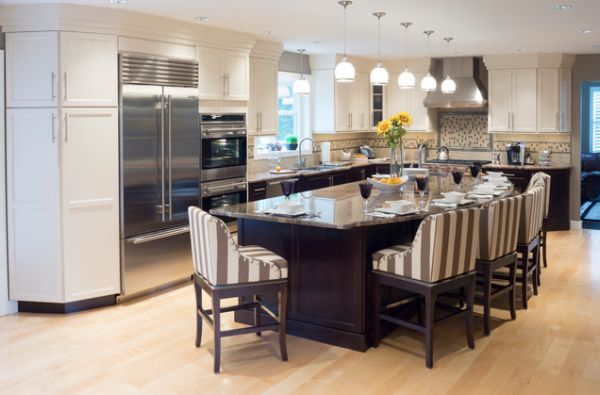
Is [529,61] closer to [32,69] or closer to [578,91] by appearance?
[578,91]

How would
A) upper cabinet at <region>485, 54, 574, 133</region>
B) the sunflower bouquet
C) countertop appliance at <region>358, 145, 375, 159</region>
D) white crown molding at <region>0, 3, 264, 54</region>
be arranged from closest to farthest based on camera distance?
white crown molding at <region>0, 3, 264, 54</region>, the sunflower bouquet, upper cabinet at <region>485, 54, 574, 133</region>, countertop appliance at <region>358, 145, 375, 159</region>

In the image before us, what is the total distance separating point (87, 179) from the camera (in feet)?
16.6

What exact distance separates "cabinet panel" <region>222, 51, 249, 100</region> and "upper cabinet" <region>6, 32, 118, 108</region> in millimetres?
1613

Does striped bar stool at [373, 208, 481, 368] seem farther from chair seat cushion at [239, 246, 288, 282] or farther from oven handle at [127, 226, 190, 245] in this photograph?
oven handle at [127, 226, 190, 245]

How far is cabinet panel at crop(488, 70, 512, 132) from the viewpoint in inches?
350

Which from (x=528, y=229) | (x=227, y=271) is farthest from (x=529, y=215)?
(x=227, y=271)

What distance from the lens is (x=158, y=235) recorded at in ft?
18.3

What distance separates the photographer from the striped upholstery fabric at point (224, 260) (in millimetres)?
3770

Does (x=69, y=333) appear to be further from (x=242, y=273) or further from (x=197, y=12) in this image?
(x=197, y=12)

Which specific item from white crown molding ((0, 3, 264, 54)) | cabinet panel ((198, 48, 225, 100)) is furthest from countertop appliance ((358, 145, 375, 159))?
white crown molding ((0, 3, 264, 54))

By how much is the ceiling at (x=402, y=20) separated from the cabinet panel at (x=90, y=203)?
3.14 ft

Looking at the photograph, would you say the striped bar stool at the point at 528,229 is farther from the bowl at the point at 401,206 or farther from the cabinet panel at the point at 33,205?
the cabinet panel at the point at 33,205

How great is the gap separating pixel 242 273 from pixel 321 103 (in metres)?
5.30

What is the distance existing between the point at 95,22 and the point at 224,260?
241 cm
